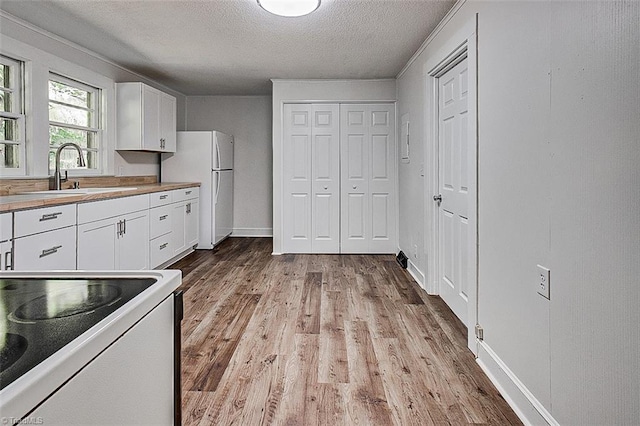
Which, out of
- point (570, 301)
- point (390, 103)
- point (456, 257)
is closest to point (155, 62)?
point (390, 103)

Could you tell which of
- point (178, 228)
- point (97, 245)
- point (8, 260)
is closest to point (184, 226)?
point (178, 228)

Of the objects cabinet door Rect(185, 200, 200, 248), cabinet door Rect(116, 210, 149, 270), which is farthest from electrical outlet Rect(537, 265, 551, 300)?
cabinet door Rect(185, 200, 200, 248)

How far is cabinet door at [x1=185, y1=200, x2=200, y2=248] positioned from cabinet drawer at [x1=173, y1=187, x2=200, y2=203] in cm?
8

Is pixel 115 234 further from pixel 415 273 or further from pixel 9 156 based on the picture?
pixel 415 273

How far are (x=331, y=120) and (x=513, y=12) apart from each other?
4040 mm

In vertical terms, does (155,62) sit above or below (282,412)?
above

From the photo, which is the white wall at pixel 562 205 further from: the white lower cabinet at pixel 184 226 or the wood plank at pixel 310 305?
the white lower cabinet at pixel 184 226

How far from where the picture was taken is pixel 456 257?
11.8 ft

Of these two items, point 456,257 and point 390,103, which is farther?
point 390,103

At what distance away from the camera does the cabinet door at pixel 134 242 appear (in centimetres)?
412

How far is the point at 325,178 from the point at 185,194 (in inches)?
71.1

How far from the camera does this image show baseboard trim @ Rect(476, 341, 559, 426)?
1.93 m

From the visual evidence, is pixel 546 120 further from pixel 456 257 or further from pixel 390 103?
pixel 390 103

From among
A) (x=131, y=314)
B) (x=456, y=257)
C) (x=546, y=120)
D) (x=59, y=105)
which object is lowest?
(x=456, y=257)
